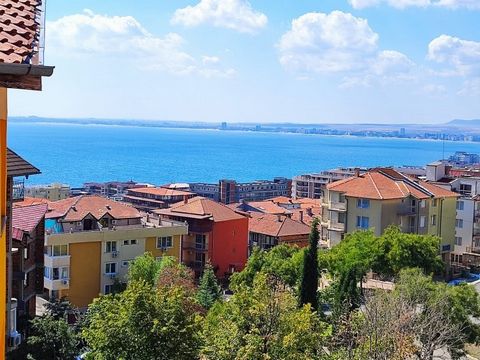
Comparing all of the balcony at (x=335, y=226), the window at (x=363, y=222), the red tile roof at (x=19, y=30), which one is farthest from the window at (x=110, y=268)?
the red tile roof at (x=19, y=30)

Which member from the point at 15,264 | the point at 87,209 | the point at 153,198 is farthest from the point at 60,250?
the point at 153,198

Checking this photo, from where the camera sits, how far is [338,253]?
36.1 metres

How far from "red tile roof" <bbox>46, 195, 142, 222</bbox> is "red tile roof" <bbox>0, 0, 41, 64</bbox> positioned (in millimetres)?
35258

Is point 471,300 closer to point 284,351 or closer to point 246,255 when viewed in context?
point 284,351

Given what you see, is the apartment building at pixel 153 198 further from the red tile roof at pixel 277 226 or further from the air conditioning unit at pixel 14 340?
the air conditioning unit at pixel 14 340

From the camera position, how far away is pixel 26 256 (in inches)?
936

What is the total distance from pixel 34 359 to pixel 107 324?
5.51 metres

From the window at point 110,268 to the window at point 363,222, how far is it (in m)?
18.2

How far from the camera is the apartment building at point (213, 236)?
50.6 m

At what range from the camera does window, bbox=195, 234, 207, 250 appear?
50562mm

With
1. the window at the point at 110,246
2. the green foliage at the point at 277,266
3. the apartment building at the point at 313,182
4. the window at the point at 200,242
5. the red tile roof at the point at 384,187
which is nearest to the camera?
the green foliage at the point at 277,266

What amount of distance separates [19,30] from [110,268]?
36919mm

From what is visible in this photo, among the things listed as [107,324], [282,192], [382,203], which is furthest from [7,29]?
[282,192]

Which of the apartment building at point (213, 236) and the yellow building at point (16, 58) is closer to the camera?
the yellow building at point (16, 58)
